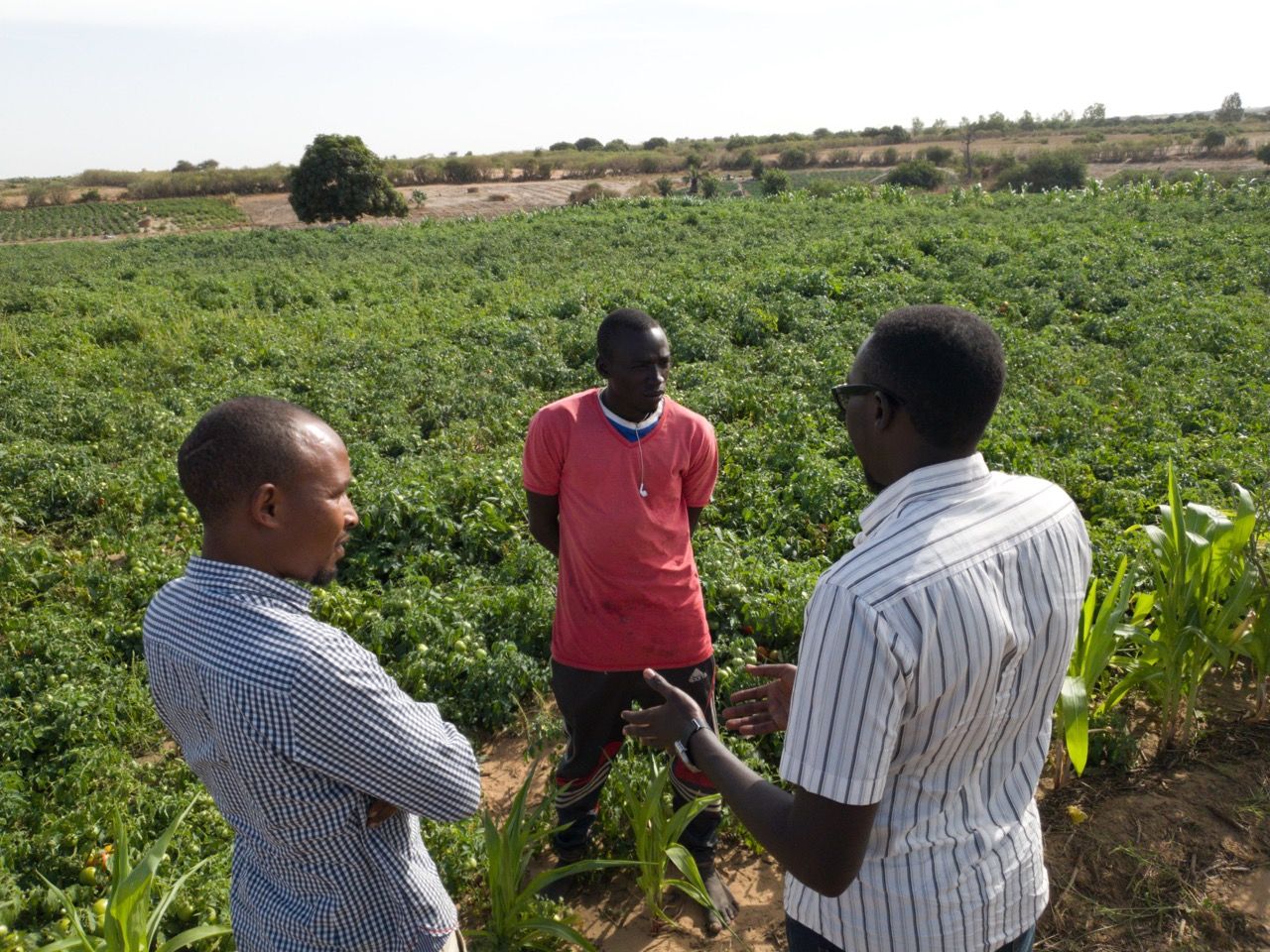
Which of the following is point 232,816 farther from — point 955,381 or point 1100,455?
point 1100,455

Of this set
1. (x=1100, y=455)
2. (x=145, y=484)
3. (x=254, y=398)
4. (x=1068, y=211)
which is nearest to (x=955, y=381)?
(x=254, y=398)

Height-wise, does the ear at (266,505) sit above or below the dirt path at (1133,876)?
above

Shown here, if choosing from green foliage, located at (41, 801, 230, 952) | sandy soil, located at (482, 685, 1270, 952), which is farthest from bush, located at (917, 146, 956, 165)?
green foliage, located at (41, 801, 230, 952)

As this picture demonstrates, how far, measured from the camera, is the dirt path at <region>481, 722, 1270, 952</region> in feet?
9.63

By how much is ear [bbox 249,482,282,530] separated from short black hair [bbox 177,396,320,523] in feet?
0.03

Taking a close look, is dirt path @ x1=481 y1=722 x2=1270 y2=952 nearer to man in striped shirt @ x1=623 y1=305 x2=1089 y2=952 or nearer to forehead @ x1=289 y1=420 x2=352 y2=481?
man in striped shirt @ x1=623 y1=305 x2=1089 y2=952

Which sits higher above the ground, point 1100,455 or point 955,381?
point 955,381

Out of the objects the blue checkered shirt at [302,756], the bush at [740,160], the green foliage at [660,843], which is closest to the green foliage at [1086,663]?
the green foliage at [660,843]

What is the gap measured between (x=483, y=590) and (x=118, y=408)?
590 centimetres

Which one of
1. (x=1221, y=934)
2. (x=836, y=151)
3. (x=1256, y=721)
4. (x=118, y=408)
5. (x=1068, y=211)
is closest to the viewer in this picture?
(x=1221, y=934)

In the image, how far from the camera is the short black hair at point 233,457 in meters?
1.51

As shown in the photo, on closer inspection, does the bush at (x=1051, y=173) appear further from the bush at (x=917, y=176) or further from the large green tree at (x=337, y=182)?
the large green tree at (x=337, y=182)

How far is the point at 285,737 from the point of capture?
1.41 metres

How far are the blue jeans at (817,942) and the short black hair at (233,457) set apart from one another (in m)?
1.20
